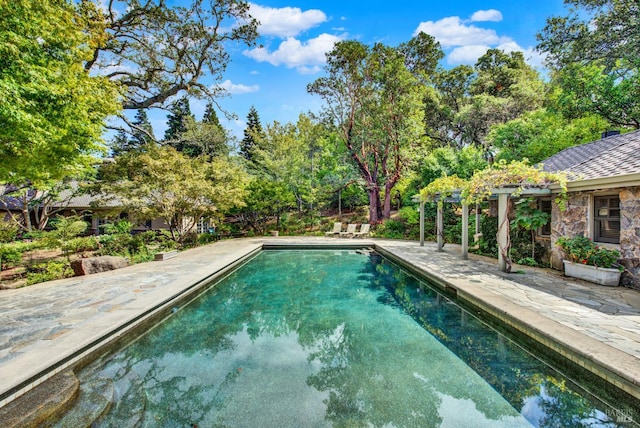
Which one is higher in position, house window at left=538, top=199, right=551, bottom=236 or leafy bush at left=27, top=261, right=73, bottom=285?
house window at left=538, top=199, right=551, bottom=236

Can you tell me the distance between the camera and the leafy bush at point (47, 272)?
22.6 ft

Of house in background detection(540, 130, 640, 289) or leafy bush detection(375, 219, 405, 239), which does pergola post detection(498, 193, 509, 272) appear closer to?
house in background detection(540, 130, 640, 289)

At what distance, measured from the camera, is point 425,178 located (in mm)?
15711

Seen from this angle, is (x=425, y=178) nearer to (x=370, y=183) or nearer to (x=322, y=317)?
(x=370, y=183)

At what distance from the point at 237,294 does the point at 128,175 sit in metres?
8.84

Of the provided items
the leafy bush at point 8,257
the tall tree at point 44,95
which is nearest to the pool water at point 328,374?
the tall tree at point 44,95

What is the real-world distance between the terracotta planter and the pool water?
288 centimetres

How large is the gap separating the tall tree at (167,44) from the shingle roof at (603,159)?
12.4 metres

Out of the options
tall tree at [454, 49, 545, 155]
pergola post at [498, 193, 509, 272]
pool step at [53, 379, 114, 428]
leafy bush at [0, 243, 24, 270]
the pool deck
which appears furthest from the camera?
tall tree at [454, 49, 545, 155]

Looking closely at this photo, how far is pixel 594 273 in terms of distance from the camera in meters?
5.66

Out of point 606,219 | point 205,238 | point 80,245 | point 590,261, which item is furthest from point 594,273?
point 80,245

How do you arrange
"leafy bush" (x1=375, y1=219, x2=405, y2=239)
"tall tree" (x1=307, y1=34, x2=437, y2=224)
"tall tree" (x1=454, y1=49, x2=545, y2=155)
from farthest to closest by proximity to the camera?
1. "tall tree" (x1=454, y1=49, x2=545, y2=155)
2. "leafy bush" (x1=375, y1=219, x2=405, y2=239)
3. "tall tree" (x1=307, y1=34, x2=437, y2=224)

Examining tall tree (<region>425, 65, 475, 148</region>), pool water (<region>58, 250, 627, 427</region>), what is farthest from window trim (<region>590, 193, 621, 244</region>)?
tall tree (<region>425, 65, 475, 148</region>)

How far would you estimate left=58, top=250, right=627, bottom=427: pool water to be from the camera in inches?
103
